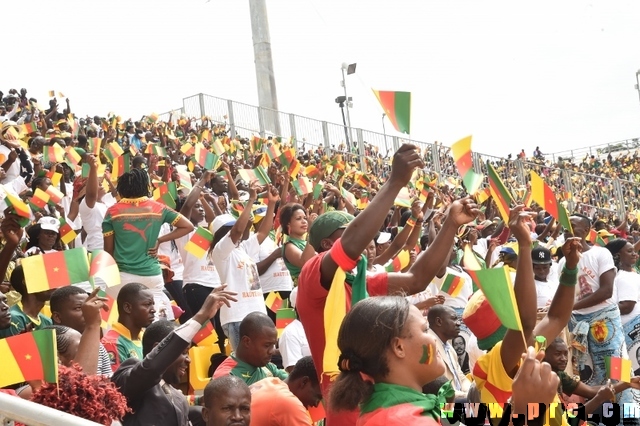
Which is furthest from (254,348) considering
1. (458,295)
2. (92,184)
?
(92,184)

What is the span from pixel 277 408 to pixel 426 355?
186 centimetres

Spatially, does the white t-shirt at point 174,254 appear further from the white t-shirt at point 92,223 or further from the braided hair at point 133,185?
the braided hair at point 133,185

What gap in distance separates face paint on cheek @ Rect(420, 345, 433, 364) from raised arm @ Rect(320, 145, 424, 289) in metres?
0.72

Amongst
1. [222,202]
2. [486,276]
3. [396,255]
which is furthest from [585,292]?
[486,276]

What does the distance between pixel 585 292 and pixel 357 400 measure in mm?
5588

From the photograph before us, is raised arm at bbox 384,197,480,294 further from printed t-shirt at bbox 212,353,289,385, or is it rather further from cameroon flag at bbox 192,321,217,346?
cameroon flag at bbox 192,321,217,346

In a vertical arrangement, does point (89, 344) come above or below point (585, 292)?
above

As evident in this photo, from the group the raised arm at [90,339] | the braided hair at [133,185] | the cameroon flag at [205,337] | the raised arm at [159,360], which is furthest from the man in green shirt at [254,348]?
the braided hair at [133,185]

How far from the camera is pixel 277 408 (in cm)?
443

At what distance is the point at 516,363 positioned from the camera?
12.4 ft

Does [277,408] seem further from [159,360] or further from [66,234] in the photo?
[66,234]

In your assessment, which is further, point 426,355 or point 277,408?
point 277,408

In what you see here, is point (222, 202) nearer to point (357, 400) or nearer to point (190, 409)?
point (190, 409)

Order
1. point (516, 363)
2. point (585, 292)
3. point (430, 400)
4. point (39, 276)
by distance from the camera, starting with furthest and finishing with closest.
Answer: point (585, 292) < point (39, 276) < point (516, 363) < point (430, 400)
